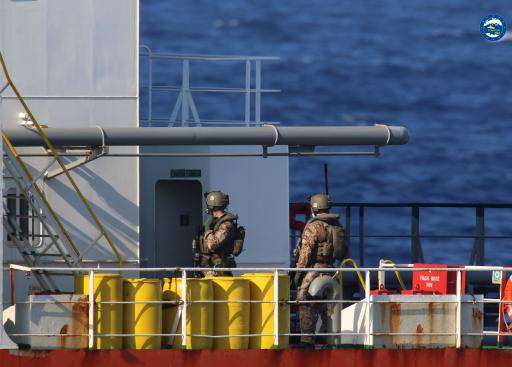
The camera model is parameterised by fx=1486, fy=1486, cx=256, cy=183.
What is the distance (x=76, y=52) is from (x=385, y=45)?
84.4 metres

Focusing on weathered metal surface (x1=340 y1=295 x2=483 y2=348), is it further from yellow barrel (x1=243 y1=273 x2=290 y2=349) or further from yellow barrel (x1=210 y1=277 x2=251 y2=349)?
yellow barrel (x1=210 y1=277 x2=251 y2=349)

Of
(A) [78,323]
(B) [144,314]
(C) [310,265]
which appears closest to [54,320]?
(A) [78,323]

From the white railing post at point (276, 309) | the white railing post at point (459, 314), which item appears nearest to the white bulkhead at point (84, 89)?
the white railing post at point (276, 309)

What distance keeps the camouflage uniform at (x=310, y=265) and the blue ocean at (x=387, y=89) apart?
1652 inches

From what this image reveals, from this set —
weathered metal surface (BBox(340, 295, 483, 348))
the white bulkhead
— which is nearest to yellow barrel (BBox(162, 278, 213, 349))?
weathered metal surface (BBox(340, 295, 483, 348))

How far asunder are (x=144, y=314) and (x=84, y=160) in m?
4.24

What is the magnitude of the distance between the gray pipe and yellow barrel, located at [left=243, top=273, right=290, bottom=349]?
3.49 meters

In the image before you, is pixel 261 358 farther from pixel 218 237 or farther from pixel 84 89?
pixel 84 89

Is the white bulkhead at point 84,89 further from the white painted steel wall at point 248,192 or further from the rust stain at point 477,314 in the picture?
the rust stain at point 477,314

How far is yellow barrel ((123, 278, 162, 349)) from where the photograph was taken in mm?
18812

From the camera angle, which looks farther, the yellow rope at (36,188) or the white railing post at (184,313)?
the yellow rope at (36,188)

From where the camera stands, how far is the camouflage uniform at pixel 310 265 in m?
19.8

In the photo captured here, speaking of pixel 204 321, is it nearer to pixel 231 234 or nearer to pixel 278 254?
A: pixel 231 234

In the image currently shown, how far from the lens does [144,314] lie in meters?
18.8
